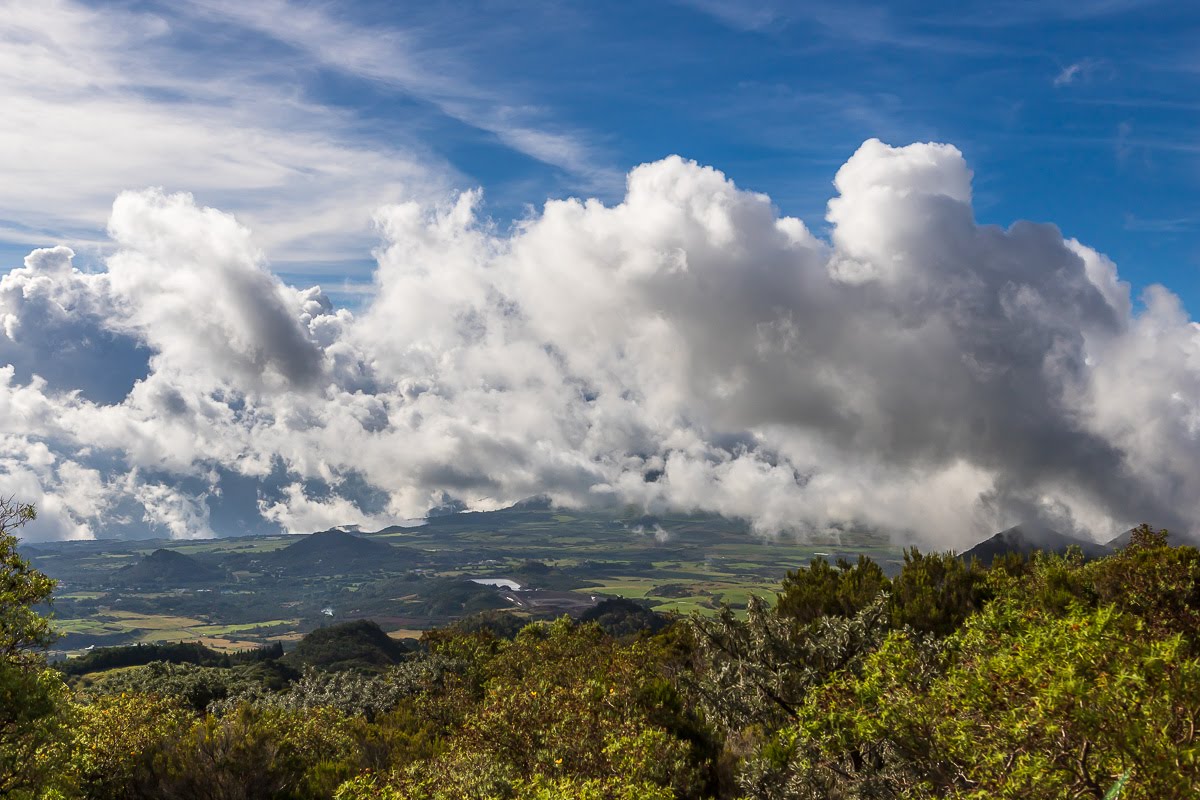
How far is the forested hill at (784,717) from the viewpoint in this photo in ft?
53.0

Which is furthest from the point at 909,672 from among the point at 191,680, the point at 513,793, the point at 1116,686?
the point at 191,680

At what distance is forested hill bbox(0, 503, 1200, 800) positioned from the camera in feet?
53.0

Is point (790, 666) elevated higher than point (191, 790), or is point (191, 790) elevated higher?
point (790, 666)

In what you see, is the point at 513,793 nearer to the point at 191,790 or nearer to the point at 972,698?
the point at 972,698

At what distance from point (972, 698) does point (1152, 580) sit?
37508 millimetres

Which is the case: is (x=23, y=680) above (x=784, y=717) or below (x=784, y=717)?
above

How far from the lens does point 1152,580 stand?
46.4 meters

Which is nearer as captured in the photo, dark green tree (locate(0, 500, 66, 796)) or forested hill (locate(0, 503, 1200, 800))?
forested hill (locate(0, 503, 1200, 800))

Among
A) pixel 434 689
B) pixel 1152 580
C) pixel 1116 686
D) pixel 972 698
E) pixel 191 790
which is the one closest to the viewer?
pixel 1116 686

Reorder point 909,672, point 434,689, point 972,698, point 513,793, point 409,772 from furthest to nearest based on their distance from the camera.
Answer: point 434,689, point 409,772, point 513,793, point 909,672, point 972,698

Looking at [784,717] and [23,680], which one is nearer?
[23,680]

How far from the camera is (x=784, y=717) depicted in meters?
34.9

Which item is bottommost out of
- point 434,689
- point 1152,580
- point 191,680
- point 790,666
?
point 191,680

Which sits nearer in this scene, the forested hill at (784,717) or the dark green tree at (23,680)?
the forested hill at (784,717)
